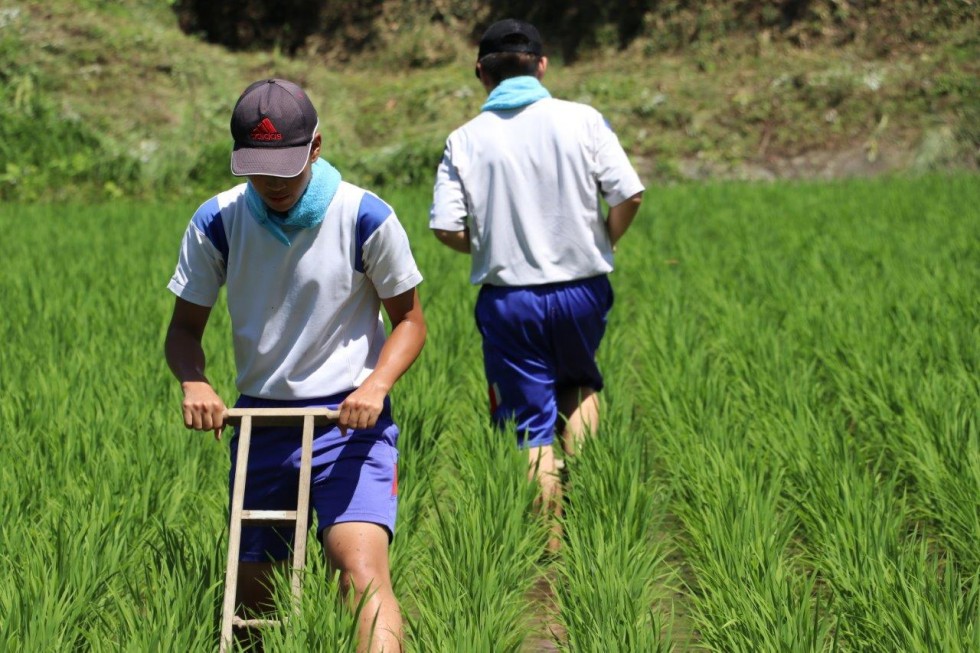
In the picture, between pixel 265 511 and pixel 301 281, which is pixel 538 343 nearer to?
pixel 301 281

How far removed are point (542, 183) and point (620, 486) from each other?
78 centimetres

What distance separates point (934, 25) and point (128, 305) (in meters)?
14.1

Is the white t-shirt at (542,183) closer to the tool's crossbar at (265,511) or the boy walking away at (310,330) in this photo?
the boy walking away at (310,330)

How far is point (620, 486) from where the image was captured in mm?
2912

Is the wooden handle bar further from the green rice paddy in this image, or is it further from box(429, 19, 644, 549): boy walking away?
box(429, 19, 644, 549): boy walking away

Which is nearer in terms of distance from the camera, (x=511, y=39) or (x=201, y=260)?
(x=201, y=260)

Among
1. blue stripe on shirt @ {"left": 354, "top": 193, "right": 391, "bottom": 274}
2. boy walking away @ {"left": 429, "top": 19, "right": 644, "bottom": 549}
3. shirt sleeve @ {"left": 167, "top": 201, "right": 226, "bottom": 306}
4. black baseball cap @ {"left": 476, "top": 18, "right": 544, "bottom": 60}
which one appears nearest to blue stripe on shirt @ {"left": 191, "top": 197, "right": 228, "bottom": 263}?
shirt sleeve @ {"left": 167, "top": 201, "right": 226, "bottom": 306}

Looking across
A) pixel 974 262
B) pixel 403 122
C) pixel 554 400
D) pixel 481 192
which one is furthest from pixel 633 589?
pixel 403 122

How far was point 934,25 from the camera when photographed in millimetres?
16547

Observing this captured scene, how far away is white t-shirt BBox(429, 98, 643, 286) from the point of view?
2990 millimetres

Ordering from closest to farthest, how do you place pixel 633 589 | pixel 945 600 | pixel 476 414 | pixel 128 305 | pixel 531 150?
pixel 945 600, pixel 633 589, pixel 531 150, pixel 476 414, pixel 128 305

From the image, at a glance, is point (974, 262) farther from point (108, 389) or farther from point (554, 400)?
point (108, 389)

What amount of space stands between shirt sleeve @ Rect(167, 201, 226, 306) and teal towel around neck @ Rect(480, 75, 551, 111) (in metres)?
0.99

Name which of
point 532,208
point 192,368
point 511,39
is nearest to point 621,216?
point 532,208
